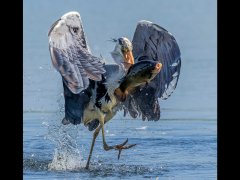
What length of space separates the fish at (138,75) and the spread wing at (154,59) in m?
0.31

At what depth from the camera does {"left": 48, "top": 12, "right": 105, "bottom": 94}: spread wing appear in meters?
12.1

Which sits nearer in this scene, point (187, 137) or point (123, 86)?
point (123, 86)

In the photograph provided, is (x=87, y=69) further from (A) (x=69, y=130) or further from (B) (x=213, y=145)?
(B) (x=213, y=145)

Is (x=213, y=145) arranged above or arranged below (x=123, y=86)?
below

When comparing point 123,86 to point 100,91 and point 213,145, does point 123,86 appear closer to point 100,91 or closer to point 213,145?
point 100,91

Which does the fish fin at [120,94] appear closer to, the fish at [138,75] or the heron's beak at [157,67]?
the fish at [138,75]

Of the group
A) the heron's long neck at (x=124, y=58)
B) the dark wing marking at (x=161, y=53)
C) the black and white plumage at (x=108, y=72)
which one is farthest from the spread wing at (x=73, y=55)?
the dark wing marking at (x=161, y=53)

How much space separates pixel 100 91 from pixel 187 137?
1412 mm

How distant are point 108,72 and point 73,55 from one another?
1.73 feet

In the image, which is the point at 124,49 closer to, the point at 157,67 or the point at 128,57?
the point at 128,57

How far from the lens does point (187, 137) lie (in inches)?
544

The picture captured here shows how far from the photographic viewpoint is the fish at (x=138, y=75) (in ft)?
41.3

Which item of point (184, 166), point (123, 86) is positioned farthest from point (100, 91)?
point (184, 166)

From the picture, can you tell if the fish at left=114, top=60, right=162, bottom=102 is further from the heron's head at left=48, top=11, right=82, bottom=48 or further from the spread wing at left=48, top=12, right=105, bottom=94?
the heron's head at left=48, top=11, right=82, bottom=48
